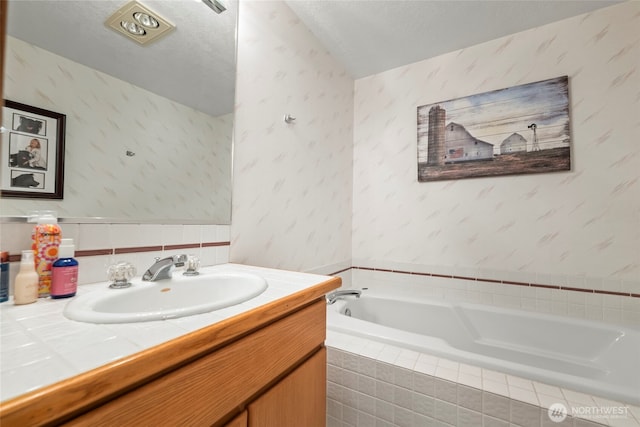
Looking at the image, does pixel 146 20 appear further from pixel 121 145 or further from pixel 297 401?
pixel 297 401

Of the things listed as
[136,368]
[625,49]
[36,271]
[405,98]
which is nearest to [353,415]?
[136,368]

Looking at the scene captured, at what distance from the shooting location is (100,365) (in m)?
0.34

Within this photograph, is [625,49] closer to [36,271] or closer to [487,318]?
[487,318]

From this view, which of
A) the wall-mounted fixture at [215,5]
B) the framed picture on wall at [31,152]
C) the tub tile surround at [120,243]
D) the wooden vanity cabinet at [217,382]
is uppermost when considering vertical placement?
the wall-mounted fixture at [215,5]

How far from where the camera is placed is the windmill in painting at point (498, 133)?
5.29ft

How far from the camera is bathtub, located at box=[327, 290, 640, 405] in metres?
1.00

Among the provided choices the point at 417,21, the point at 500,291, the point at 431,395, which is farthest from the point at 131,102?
the point at 500,291

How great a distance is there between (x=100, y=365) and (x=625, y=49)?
2.57 metres

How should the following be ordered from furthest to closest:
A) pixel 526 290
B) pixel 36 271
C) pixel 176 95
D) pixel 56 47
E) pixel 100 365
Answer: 1. pixel 526 290
2. pixel 176 95
3. pixel 56 47
4. pixel 36 271
5. pixel 100 365

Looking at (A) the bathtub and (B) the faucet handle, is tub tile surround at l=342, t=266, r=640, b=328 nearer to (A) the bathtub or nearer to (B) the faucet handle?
(A) the bathtub

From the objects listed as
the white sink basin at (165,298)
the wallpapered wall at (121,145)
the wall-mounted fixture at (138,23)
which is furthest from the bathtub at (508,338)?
the wall-mounted fixture at (138,23)

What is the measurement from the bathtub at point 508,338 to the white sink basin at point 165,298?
0.61m

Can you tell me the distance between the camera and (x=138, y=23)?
3.01 ft

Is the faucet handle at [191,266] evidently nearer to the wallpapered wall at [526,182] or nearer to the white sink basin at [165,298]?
the white sink basin at [165,298]
